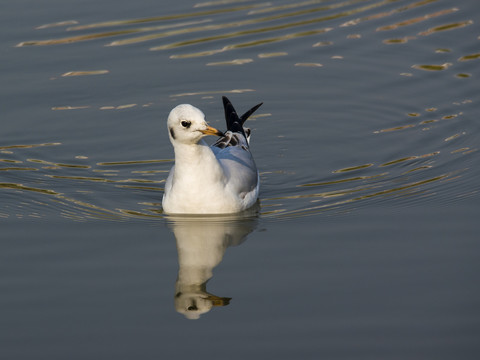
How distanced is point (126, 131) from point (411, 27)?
5.22 meters

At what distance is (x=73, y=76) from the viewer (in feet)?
45.4

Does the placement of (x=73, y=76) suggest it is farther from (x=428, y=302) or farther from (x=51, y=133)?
(x=428, y=302)

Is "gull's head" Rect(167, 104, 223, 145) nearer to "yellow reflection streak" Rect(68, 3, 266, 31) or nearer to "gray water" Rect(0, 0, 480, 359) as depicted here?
"gray water" Rect(0, 0, 480, 359)

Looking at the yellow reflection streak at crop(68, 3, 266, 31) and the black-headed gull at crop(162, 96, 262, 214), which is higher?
the yellow reflection streak at crop(68, 3, 266, 31)

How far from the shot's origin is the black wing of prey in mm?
11321

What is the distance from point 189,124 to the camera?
959cm

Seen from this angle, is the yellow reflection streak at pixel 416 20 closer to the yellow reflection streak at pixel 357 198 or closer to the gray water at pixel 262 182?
the gray water at pixel 262 182

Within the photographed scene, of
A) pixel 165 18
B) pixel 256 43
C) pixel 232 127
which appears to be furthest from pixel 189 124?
pixel 165 18

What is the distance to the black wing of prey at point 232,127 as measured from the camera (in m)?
11.3

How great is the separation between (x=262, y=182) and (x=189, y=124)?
182 centimetres

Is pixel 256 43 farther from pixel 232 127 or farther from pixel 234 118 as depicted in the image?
pixel 232 127

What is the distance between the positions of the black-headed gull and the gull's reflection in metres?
0.13

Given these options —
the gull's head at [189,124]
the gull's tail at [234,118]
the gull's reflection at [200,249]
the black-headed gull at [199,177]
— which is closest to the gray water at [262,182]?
the gull's reflection at [200,249]

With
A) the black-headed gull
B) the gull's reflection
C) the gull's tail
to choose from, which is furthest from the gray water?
the gull's tail
